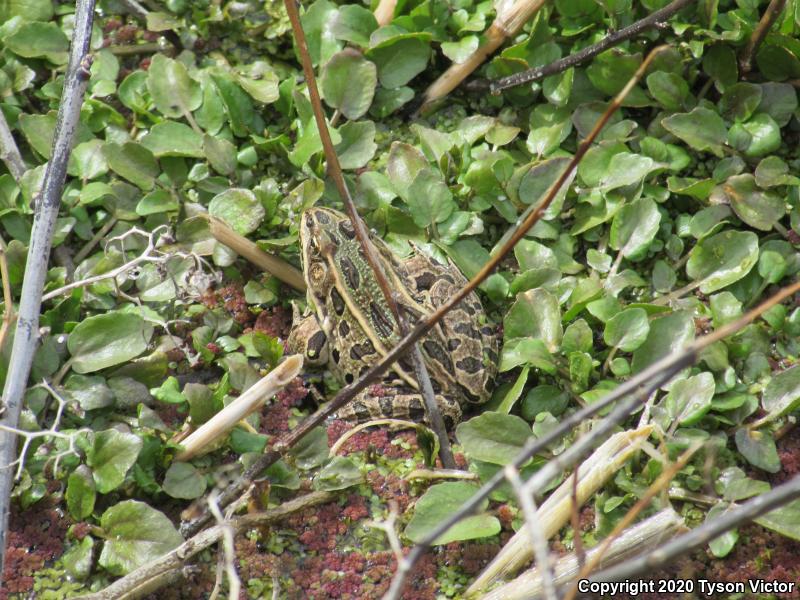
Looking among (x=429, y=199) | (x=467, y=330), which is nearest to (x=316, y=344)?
(x=467, y=330)

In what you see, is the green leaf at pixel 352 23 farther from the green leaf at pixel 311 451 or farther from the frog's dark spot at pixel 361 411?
the green leaf at pixel 311 451

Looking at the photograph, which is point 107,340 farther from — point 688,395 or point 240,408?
point 688,395

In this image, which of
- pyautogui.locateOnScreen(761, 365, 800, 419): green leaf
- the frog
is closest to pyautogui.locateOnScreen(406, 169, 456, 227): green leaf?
the frog

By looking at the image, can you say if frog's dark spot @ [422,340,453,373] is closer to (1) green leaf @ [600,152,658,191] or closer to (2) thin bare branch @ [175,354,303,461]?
(2) thin bare branch @ [175,354,303,461]

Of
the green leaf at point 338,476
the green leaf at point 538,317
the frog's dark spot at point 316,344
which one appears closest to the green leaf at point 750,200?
the green leaf at point 538,317

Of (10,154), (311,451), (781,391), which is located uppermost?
(10,154)
